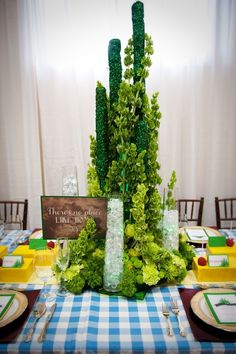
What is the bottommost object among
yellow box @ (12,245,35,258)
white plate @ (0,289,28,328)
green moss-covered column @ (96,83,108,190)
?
white plate @ (0,289,28,328)

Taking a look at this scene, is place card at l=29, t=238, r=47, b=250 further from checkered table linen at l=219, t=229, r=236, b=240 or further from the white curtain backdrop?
the white curtain backdrop

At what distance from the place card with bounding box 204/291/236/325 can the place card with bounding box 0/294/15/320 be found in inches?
28.4

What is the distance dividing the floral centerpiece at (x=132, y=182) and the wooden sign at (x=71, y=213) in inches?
1.4

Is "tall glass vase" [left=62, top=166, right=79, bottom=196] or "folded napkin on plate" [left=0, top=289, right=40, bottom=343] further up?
"tall glass vase" [left=62, top=166, right=79, bottom=196]

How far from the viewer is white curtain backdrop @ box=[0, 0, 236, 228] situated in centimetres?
273

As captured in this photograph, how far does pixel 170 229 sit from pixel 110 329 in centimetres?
51

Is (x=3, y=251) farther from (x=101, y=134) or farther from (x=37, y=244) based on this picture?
(x=101, y=134)

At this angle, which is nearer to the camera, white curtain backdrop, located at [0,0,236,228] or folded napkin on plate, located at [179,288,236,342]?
folded napkin on plate, located at [179,288,236,342]

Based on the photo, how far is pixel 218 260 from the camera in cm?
138

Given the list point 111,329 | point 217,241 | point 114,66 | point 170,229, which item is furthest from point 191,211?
point 111,329

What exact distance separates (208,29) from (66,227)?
7.38 feet

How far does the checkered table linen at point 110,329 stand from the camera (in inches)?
39.1

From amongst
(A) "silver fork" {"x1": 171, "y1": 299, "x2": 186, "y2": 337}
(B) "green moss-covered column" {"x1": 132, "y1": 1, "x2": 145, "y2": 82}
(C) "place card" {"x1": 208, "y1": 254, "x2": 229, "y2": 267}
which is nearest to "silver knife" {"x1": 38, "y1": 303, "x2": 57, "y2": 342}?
(A) "silver fork" {"x1": 171, "y1": 299, "x2": 186, "y2": 337}

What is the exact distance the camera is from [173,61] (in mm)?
2801
